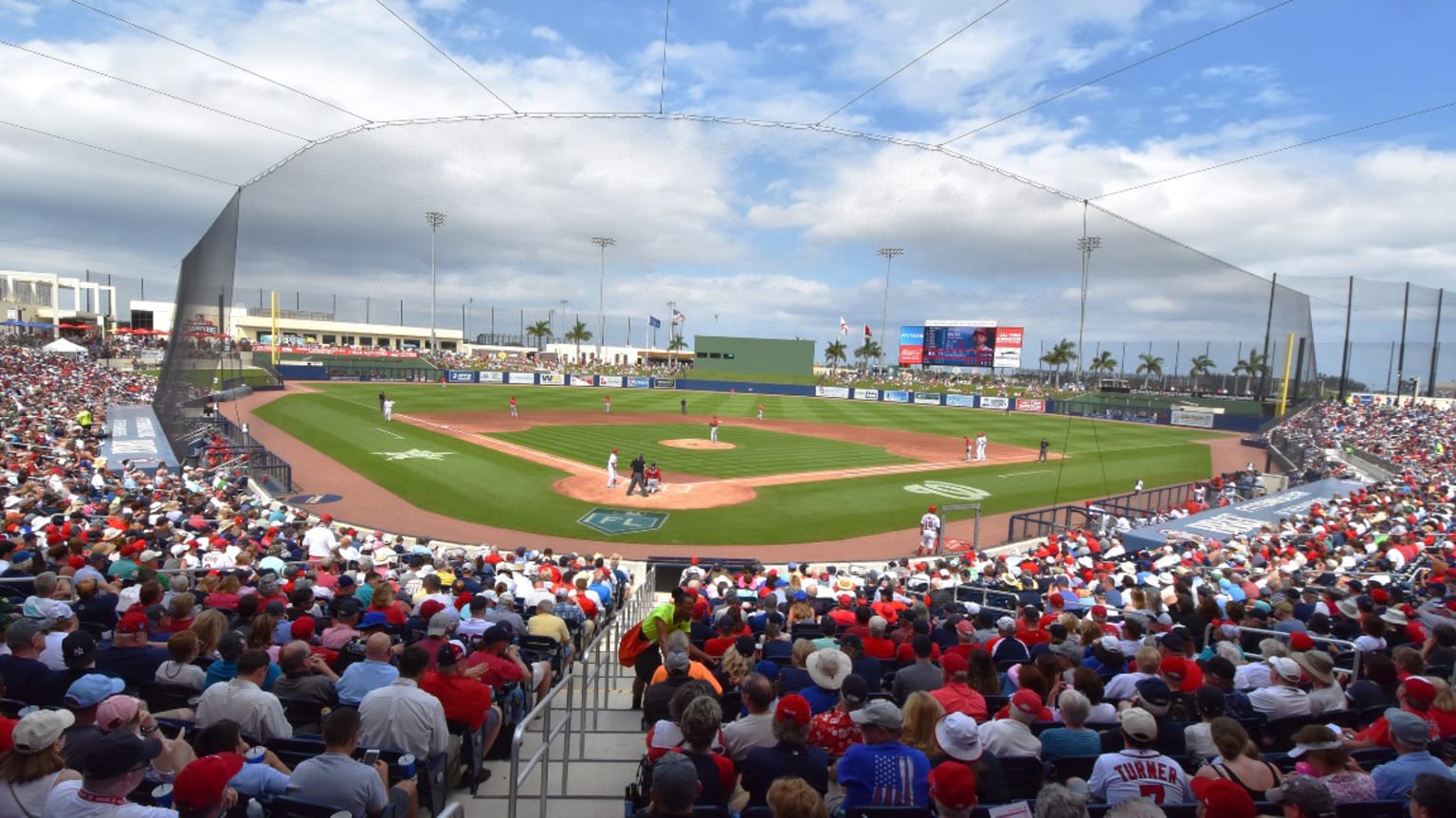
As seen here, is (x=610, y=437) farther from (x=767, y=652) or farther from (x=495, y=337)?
(x=495, y=337)

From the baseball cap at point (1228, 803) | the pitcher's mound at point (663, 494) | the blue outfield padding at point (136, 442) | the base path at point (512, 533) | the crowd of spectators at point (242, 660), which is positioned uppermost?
the baseball cap at point (1228, 803)

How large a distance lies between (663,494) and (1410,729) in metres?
21.9

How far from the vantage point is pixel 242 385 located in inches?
2122

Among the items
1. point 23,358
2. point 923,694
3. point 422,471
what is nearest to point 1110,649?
point 923,694

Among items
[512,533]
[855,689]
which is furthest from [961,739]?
[512,533]

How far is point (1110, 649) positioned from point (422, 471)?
87.0ft

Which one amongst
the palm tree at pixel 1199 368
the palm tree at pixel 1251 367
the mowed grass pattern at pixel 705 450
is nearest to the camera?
the mowed grass pattern at pixel 705 450

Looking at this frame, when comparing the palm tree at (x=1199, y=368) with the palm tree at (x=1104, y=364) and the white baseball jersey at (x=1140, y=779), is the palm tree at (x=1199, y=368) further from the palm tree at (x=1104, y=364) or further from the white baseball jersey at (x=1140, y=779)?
the white baseball jersey at (x=1140, y=779)

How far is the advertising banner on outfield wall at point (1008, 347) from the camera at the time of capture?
8431 centimetres

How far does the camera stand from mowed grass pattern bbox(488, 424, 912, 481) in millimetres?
31714

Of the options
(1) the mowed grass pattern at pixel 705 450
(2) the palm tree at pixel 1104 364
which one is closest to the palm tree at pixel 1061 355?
(2) the palm tree at pixel 1104 364

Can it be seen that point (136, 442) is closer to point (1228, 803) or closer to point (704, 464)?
point (704, 464)

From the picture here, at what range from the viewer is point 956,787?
3533 mm

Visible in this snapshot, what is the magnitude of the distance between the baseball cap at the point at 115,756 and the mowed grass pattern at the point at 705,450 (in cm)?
2514
